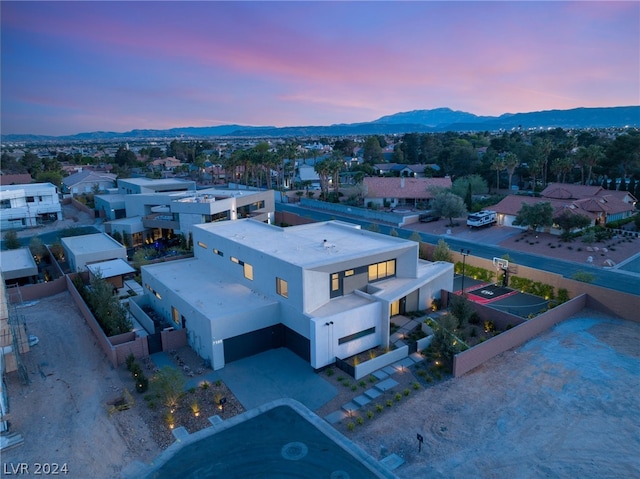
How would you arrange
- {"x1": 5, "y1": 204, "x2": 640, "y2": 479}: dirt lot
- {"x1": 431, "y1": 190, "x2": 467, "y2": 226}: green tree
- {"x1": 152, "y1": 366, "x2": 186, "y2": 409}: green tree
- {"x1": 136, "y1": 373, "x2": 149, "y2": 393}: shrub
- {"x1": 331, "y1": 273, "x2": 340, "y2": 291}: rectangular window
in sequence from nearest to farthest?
1. {"x1": 5, "y1": 204, "x2": 640, "y2": 479}: dirt lot
2. {"x1": 152, "y1": 366, "x2": 186, "y2": 409}: green tree
3. {"x1": 136, "y1": 373, "x2": 149, "y2": 393}: shrub
4. {"x1": 331, "y1": 273, "x2": 340, "y2": 291}: rectangular window
5. {"x1": 431, "y1": 190, "x2": 467, "y2": 226}: green tree

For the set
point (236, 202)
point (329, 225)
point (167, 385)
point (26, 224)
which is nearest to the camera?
point (167, 385)

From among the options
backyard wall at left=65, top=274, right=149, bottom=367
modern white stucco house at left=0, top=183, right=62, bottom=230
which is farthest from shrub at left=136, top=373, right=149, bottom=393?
modern white stucco house at left=0, top=183, right=62, bottom=230

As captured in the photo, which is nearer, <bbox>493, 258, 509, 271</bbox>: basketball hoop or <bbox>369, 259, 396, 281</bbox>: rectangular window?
<bbox>369, 259, 396, 281</bbox>: rectangular window

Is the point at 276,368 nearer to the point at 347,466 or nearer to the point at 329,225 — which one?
the point at 347,466

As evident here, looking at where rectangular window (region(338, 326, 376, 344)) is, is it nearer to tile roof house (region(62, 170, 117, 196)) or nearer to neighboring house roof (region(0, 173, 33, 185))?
tile roof house (region(62, 170, 117, 196))

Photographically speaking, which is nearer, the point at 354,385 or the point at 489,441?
the point at 489,441

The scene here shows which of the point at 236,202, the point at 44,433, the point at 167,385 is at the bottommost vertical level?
the point at 44,433

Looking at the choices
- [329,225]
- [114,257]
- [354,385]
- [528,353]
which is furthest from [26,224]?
[528,353]
